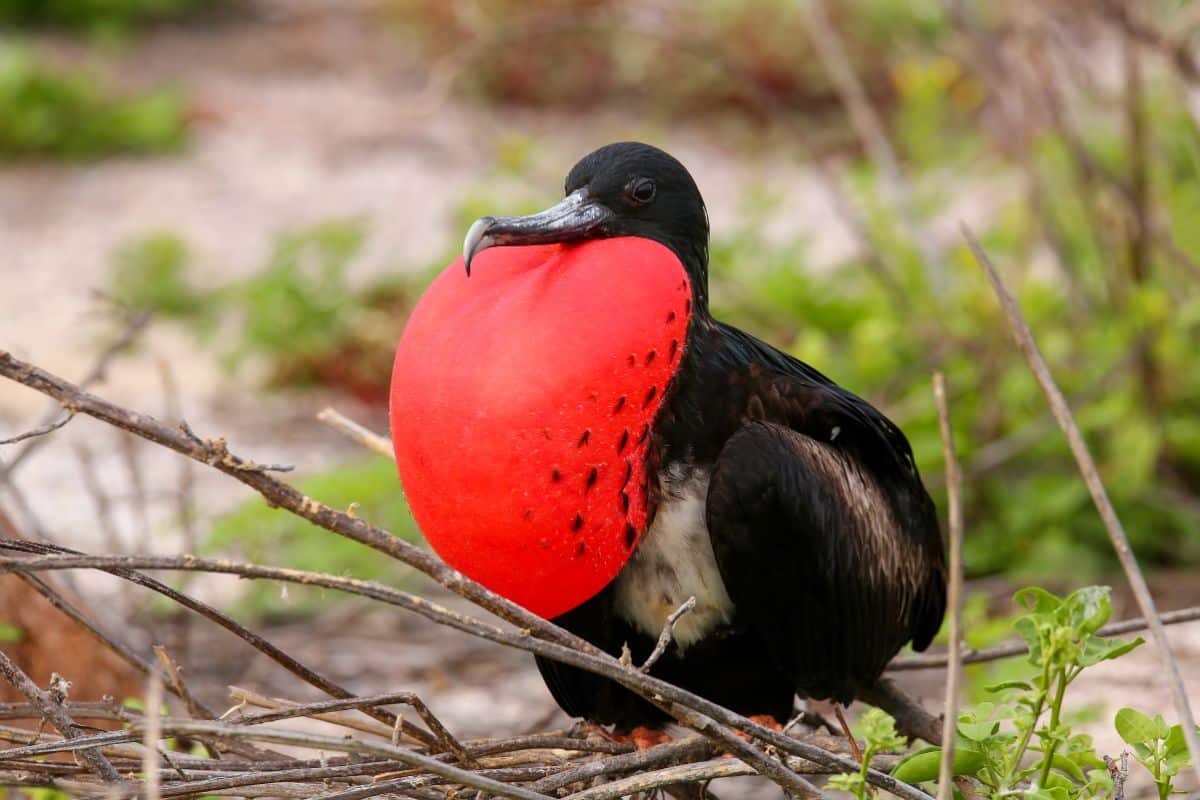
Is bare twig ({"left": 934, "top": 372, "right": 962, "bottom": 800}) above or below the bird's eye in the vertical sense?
below

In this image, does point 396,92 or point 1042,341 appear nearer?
point 1042,341

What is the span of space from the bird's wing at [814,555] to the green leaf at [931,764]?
0.78 feet

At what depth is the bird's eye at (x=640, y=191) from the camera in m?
1.66

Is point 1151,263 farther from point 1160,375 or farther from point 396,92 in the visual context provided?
point 396,92

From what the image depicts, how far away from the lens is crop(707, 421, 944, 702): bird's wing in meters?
1.60

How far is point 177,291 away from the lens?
212 inches

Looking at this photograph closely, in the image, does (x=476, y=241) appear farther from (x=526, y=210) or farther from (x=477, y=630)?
(x=526, y=210)

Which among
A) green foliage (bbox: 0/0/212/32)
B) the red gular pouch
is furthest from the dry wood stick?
green foliage (bbox: 0/0/212/32)

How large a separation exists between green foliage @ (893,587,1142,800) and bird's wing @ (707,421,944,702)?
0.73 ft

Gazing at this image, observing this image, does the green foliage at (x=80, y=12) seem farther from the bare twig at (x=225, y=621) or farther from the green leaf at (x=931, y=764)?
the green leaf at (x=931, y=764)

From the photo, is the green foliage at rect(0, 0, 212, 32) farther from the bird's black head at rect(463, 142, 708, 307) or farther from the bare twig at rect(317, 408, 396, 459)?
the bird's black head at rect(463, 142, 708, 307)

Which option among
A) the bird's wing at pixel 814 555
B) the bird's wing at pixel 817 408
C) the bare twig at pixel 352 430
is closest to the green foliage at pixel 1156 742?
the bird's wing at pixel 814 555

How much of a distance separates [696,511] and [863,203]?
2.71 meters

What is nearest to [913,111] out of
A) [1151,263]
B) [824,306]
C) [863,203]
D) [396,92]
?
[863,203]
